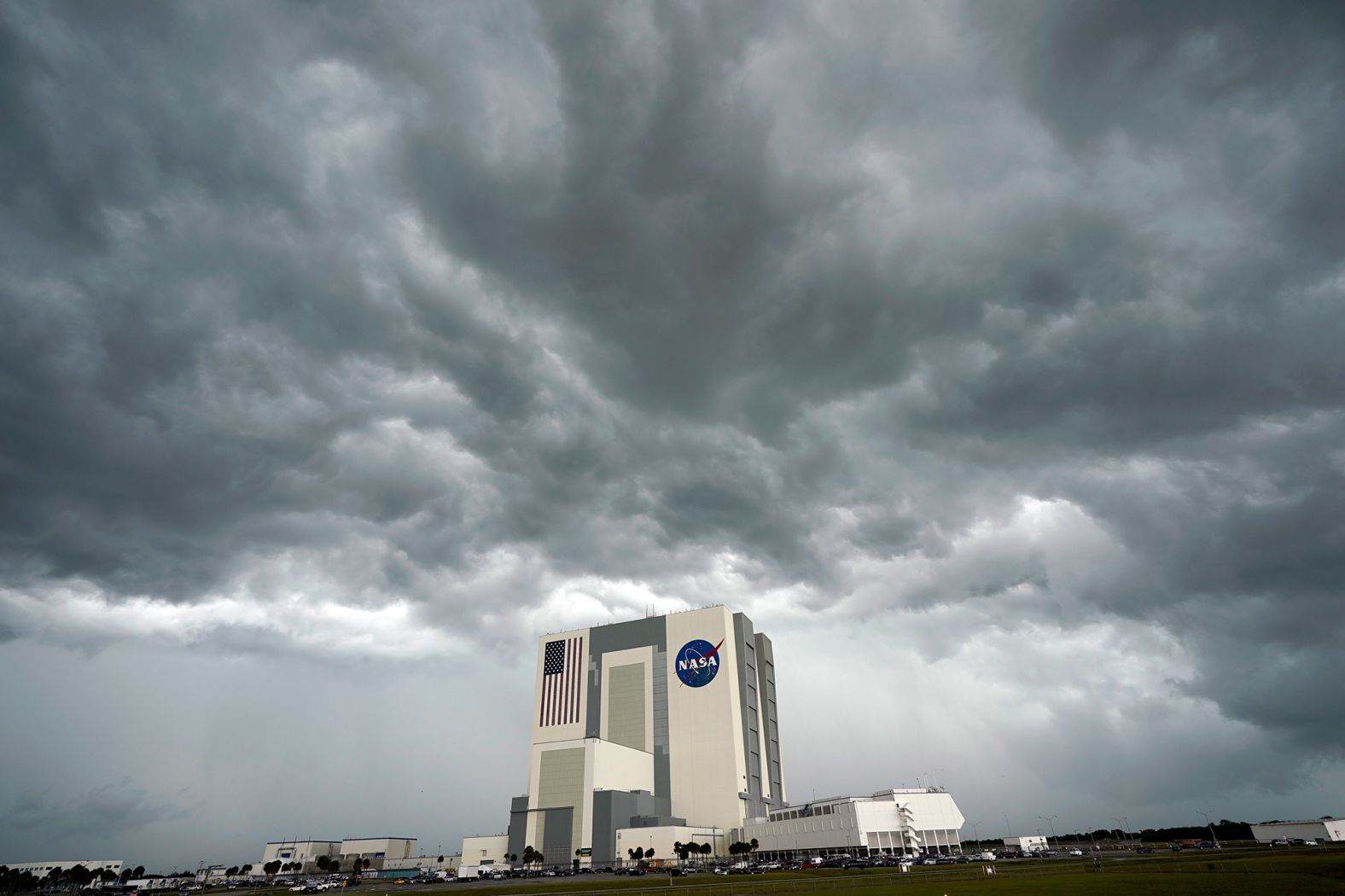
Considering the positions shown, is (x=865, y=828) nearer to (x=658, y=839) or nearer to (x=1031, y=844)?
(x=658, y=839)

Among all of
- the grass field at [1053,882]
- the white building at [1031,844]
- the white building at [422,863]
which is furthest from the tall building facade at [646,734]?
the white building at [422,863]

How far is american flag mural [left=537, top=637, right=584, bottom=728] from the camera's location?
150 m

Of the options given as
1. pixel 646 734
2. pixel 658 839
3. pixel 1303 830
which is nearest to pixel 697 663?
pixel 646 734

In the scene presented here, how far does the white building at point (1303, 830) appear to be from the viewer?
14112 centimetres

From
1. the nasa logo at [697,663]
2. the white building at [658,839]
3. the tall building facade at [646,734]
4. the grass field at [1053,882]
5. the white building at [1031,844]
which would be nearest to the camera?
the grass field at [1053,882]

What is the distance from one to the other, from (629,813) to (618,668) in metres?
30.7

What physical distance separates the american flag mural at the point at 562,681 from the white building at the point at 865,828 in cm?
4200

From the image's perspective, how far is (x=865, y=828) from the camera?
399ft

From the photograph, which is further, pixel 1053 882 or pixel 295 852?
pixel 295 852

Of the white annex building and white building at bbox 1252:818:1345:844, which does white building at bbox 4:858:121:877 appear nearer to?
the white annex building

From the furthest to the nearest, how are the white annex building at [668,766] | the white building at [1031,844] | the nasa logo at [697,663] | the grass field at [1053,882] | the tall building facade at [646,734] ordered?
1. the nasa logo at [697,663]
2. the white building at [1031,844]
3. the tall building facade at [646,734]
4. the white annex building at [668,766]
5. the grass field at [1053,882]

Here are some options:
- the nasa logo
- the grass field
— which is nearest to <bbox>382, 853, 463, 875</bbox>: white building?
the nasa logo

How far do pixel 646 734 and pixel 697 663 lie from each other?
17.7m

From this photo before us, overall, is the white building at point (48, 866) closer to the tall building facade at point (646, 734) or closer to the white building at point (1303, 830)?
the tall building facade at point (646, 734)
